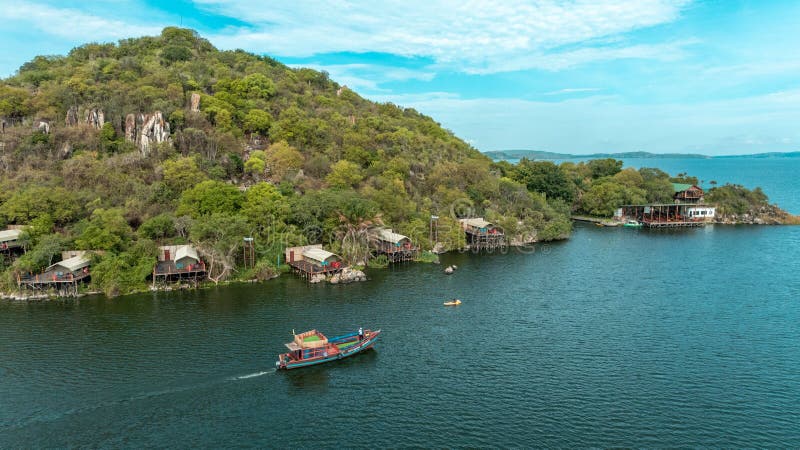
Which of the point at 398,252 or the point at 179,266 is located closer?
the point at 179,266

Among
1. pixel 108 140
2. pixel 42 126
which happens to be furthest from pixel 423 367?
pixel 42 126

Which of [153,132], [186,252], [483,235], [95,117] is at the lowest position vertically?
[186,252]

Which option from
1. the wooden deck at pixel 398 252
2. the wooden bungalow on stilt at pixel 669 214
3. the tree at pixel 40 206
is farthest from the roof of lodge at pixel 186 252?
the wooden bungalow on stilt at pixel 669 214

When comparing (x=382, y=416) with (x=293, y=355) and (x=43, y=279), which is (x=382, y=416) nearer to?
(x=293, y=355)

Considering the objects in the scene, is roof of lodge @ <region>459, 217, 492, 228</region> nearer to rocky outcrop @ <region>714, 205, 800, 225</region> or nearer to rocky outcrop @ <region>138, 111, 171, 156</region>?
rocky outcrop @ <region>138, 111, 171, 156</region>

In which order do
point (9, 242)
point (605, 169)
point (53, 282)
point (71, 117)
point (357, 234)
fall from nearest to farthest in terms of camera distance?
point (53, 282) < point (9, 242) < point (357, 234) < point (71, 117) < point (605, 169)

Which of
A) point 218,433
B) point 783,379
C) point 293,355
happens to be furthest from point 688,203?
point 218,433

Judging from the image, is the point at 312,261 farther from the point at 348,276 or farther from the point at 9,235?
the point at 9,235

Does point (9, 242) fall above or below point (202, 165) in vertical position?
below
